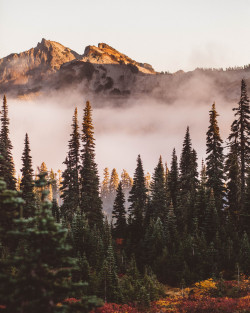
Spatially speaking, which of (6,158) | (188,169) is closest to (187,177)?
(188,169)

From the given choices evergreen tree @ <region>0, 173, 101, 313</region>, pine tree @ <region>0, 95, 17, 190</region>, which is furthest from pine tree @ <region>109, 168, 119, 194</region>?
evergreen tree @ <region>0, 173, 101, 313</region>

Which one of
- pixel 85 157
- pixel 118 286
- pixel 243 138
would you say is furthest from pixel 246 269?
pixel 85 157

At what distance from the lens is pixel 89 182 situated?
4656 centimetres

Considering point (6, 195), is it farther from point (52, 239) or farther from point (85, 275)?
point (85, 275)

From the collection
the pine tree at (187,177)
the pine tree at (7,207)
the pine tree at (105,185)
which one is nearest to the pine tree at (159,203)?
the pine tree at (187,177)

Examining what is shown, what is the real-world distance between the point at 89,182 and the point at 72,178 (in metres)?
2.80

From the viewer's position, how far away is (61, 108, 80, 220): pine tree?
4612cm

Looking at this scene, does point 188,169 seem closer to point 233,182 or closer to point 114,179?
point 233,182

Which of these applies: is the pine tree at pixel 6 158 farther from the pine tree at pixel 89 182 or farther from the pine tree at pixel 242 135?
the pine tree at pixel 242 135

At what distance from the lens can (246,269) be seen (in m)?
29.1

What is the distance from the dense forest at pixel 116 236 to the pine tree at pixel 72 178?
151mm

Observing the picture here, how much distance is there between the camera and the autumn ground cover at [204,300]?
71.3ft

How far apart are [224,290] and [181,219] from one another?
1851 centimetres

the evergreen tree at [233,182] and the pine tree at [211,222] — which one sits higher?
the evergreen tree at [233,182]
